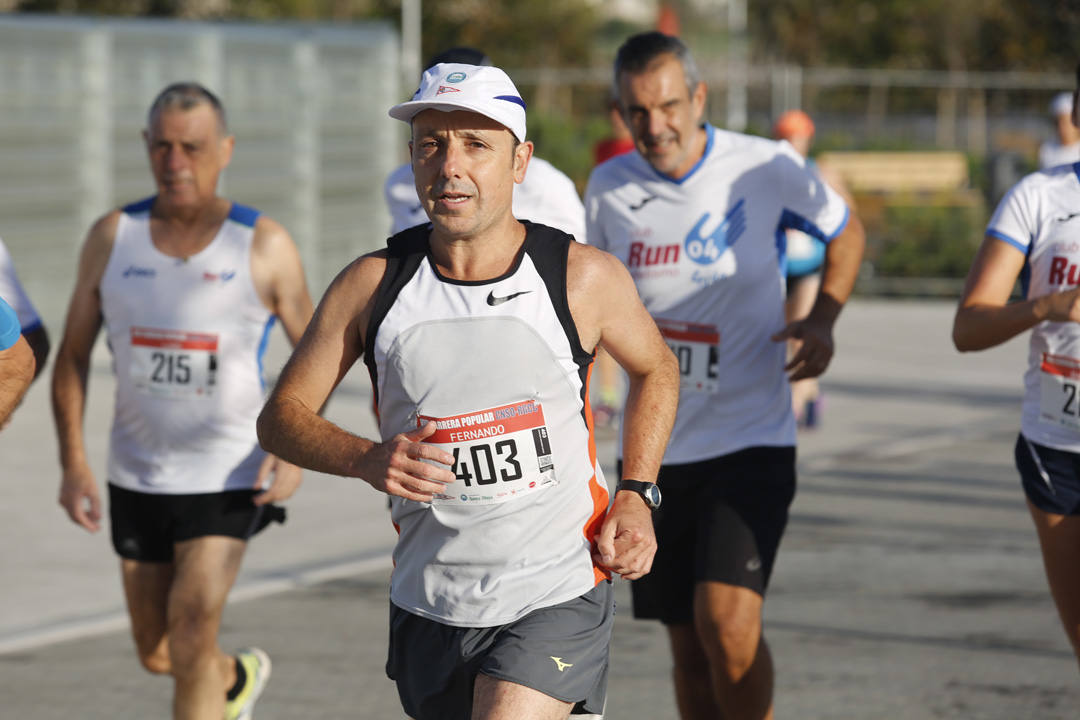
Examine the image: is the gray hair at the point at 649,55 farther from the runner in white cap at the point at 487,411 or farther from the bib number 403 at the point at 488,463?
the bib number 403 at the point at 488,463

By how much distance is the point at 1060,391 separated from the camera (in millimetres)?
4723

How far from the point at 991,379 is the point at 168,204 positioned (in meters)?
10.3

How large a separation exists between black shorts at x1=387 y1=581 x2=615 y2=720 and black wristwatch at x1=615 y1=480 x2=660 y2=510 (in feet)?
0.83

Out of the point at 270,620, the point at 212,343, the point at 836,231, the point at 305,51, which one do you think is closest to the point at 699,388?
the point at 836,231

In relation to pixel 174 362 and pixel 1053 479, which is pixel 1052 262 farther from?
pixel 174 362

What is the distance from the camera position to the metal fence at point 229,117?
53.9 ft

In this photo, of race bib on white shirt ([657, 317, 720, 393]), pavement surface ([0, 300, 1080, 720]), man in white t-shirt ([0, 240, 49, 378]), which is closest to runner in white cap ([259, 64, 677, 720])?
man in white t-shirt ([0, 240, 49, 378])

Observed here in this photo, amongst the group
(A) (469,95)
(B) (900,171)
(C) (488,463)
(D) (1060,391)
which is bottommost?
(B) (900,171)

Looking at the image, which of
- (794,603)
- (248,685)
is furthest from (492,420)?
(794,603)

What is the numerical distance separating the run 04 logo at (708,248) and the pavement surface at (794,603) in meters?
1.68

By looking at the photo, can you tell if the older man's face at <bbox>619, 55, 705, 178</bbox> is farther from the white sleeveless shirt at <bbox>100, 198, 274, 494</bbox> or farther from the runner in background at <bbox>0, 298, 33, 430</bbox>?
the runner in background at <bbox>0, 298, 33, 430</bbox>

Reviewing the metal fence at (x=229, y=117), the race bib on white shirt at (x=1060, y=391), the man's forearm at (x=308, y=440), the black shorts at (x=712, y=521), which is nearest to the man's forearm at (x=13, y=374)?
the man's forearm at (x=308, y=440)

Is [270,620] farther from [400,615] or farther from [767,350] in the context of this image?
[400,615]

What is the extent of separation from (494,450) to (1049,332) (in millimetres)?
2033
